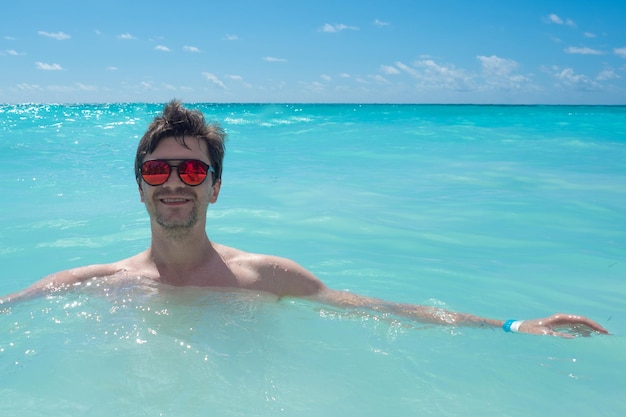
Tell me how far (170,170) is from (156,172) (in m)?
0.06

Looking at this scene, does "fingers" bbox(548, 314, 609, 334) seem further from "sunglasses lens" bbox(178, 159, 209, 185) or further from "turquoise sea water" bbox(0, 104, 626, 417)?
"sunglasses lens" bbox(178, 159, 209, 185)

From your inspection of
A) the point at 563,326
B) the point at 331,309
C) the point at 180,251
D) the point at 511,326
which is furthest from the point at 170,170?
the point at 563,326

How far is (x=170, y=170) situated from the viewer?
108 inches

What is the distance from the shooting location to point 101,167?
36.6 ft

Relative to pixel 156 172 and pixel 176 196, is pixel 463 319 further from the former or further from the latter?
pixel 156 172

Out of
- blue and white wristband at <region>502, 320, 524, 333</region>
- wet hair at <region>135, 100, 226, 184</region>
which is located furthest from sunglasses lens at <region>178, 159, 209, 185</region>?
blue and white wristband at <region>502, 320, 524, 333</region>

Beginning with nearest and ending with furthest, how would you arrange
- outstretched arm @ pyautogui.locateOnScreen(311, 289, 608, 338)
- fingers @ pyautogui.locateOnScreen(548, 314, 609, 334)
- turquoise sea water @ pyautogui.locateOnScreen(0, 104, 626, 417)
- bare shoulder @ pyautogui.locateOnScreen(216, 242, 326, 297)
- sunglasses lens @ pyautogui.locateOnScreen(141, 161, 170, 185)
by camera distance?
1. turquoise sea water @ pyautogui.locateOnScreen(0, 104, 626, 417)
2. fingers @ pyautogui.locateOnScreen(548, 314, 609, 334)
3. outstretched arm @ pyautogui.locateOnScreen(311, 289, 608, 338)
4. sunglasses lens @ pyautogui.locateOnScreen(141, 161, 170, 185)
5. bare shoulder @ pyautogui.locateOnScreen(216, 242, 326, 297)

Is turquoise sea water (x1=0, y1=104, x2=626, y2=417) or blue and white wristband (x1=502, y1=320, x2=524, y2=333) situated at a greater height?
blue and white wristband (x1=502, y1=320, x2=524, y2=333)

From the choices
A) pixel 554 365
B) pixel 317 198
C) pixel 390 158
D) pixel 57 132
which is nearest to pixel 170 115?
pixel 554 365

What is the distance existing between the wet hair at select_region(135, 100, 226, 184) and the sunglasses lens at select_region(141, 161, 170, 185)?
114 millimetres

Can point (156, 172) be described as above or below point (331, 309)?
above

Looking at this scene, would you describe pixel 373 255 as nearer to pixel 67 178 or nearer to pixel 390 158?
pixel 67 178

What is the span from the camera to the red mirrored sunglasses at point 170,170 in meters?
2.72

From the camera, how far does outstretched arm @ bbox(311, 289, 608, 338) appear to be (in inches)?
101
